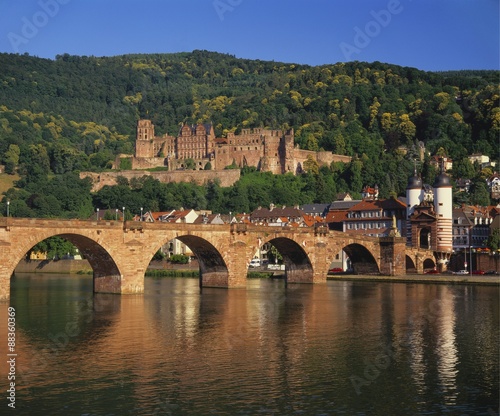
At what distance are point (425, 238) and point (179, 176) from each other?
62414 millimetres

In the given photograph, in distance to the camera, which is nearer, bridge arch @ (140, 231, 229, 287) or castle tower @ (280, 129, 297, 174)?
bridge arch @ (140, 231, 229, 287)

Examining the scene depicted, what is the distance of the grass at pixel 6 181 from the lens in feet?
476

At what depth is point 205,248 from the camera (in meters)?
64.2

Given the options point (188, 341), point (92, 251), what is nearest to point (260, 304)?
point (92, 251)

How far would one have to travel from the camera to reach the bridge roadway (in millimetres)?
51938

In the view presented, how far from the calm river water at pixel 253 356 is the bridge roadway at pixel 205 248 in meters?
2.31

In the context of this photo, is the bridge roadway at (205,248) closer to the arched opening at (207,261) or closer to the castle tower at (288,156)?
the arched opening at (207,261)

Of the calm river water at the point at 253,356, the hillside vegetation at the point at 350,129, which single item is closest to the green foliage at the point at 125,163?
the hillside vegetation at the point at 350,129

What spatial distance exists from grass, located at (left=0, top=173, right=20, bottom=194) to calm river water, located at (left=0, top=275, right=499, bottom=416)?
298ft

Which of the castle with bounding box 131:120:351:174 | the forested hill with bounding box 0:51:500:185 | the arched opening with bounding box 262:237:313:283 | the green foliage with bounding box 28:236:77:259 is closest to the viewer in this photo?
the arched opening with bounding box 262:237:313:283

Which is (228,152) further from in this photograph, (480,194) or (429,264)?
(429,264)

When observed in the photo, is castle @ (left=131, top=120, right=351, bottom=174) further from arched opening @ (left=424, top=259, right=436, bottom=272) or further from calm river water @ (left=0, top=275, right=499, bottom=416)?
calm river water @ (left=0, top=275, right=499, bottom=416)
